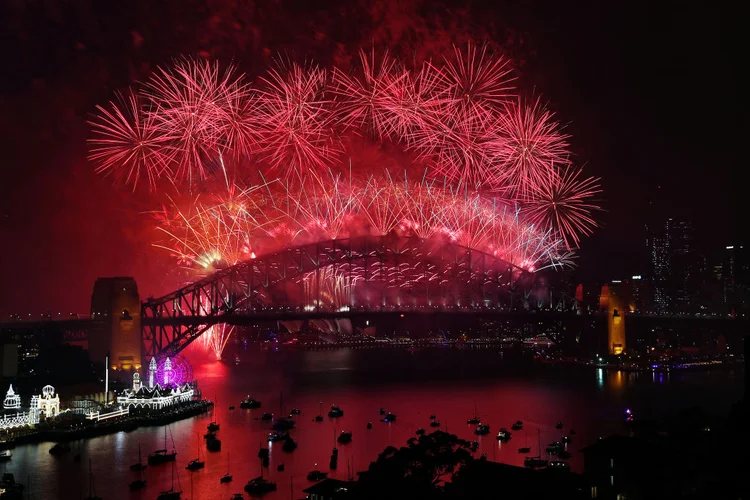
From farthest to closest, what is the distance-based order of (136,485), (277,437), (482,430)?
(482,430), (277,437), (136,485)

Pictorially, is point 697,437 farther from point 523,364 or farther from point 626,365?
point 523,364

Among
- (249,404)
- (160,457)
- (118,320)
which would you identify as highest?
(118,320)

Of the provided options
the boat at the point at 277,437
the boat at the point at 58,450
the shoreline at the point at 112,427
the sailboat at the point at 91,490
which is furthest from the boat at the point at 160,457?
the shoreline at the point at 112,427

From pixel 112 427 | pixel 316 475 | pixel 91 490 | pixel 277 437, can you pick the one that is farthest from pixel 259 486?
pixel 112 427

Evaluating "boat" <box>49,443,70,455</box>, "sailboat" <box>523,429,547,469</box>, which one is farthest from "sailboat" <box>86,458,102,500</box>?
"sailboat" <box>523,429,547,469</box>

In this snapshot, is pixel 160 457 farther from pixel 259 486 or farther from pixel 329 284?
pixel 329 284

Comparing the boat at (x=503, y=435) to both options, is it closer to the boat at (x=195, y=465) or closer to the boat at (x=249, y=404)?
the boat at (x=195, y=465)
